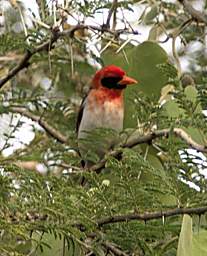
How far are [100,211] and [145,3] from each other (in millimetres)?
1288

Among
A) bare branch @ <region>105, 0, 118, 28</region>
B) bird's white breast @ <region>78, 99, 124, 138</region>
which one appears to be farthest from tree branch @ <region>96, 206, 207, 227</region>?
bird's white breast @ <region>78, 99, 124, 138</region>

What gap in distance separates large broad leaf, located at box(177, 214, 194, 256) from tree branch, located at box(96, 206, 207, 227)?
7cm

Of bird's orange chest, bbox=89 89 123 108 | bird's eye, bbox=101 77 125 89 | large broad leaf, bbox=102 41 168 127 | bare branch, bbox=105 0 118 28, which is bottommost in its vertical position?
bird's orange chest, bbox=89 89 123 108

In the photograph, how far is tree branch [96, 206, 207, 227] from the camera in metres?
1.37

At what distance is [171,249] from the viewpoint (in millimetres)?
1567

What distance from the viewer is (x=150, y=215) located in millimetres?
1414

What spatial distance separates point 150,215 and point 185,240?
0.16 meters

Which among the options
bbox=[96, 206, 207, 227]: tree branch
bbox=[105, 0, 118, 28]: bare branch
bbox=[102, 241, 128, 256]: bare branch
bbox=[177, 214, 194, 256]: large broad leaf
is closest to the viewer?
bbox=[177, 214, 194, 256]: large broad leaf

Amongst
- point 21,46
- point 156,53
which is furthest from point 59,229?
point 156,53

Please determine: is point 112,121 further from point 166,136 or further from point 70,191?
point 70,191

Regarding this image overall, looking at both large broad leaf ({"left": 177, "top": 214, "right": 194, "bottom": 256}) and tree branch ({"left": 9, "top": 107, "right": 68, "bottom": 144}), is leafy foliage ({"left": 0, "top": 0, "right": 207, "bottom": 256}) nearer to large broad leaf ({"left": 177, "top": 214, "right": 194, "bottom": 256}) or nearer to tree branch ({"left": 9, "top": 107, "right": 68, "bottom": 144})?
large broad leaf ({"left": 177, "top": 214, "right": 194, "bottom": 256})

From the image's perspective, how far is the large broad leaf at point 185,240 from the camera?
4.07ft

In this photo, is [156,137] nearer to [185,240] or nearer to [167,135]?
[167,135]

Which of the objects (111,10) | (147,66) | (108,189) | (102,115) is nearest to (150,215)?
(108,189)
